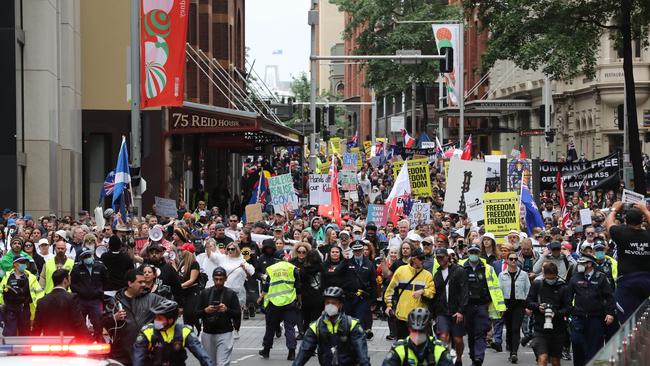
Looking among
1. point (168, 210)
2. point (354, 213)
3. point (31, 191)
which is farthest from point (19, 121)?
point (354, 213)

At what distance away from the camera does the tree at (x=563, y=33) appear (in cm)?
3512

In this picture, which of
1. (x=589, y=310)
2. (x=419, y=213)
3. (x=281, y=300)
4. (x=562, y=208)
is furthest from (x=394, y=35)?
(x=589, y=310)

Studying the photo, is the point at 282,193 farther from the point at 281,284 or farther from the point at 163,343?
the point at 163,343

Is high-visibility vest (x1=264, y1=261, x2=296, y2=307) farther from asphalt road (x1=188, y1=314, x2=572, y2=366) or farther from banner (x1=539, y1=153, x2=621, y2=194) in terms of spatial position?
banner (x1=539, y1=153, x2=621, y2=194)

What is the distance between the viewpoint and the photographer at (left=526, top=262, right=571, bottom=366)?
16.3 meters

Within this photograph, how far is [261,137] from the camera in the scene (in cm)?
5400

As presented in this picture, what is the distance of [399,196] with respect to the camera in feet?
101

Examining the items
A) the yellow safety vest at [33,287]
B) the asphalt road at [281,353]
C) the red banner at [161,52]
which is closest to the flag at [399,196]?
the red banner at [161,52]

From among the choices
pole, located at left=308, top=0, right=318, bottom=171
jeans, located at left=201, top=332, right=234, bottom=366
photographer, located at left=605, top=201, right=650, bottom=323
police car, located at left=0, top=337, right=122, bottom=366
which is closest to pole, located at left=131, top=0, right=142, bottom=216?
jeans, located at left=201, top=332, right=234, bottom=366

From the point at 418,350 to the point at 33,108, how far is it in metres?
24.4

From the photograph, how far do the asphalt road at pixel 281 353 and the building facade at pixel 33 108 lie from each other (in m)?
11.7

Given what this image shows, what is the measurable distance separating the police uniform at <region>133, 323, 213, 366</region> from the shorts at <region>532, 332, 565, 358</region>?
221 inches

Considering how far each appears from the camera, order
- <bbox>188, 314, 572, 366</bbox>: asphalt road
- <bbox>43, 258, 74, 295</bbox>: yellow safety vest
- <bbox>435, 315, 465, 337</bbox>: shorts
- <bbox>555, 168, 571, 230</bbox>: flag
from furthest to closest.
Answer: <bbox>555, 168, 571, 230</bbox>: flag, <bbox>188, 314, 572, 366</bbox>: asphalt road, <bbox>43, 258, 74, 295</bbox>: yellow safety vest, <bbox>435, 315, 465, 337</bbox>: shorts

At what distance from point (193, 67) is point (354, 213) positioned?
1533 centimetres
